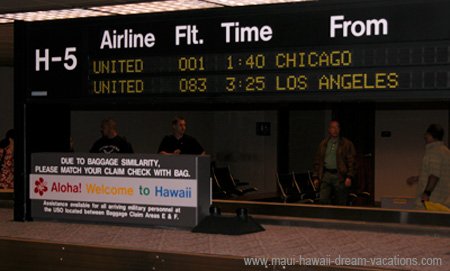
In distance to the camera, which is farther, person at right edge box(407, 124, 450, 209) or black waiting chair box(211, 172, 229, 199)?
black waiting chair box(211, 172, 229, 199)

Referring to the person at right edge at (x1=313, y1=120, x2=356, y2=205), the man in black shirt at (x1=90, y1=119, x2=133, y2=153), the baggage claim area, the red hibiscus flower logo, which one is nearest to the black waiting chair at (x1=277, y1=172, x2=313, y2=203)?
the person at right edge at (x1=313, y1=120, x2=356, y2=205)

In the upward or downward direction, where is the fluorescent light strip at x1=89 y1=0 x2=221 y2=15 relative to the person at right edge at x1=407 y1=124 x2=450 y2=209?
upward

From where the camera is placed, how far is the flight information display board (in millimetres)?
4066

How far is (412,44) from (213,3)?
2.21 m

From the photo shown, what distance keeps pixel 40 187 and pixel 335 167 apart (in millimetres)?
5776

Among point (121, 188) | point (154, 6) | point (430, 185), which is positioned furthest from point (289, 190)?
point (121, 188)

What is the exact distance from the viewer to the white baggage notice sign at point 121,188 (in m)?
4.39

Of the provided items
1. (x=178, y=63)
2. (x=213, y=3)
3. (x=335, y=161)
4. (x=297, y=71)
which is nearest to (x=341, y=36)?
(x=297, y=71)

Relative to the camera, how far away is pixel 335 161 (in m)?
10.1

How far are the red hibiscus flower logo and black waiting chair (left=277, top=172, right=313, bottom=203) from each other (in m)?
7.96

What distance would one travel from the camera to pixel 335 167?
33.1 feet

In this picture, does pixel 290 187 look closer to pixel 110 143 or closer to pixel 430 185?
pixel 110 143

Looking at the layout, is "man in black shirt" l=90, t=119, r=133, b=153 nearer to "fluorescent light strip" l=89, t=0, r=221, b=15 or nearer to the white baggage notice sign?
"fluorescent light strip" l=89, t=0, r=221, b=15

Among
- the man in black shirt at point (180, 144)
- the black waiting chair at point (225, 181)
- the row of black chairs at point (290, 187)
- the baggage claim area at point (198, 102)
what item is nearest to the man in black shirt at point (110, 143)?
the man in black shirt at point (180, 144)
